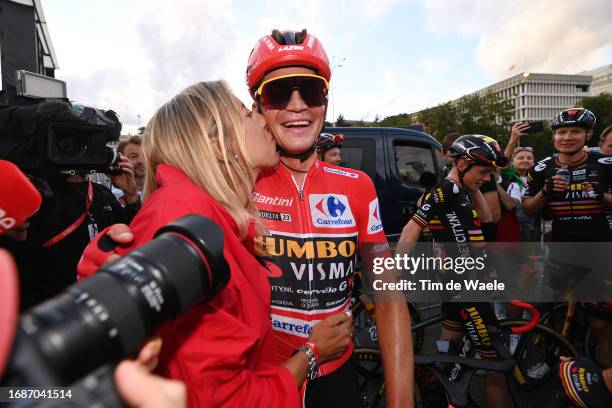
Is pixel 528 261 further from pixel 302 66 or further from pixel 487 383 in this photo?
pixel 302 66

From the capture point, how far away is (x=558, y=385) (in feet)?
12.7

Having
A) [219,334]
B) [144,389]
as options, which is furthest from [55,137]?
[144,389]

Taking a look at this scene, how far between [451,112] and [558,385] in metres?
50.0

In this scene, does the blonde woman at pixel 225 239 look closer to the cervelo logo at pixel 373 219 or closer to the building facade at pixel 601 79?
the cervelo logo at pixel 373 219

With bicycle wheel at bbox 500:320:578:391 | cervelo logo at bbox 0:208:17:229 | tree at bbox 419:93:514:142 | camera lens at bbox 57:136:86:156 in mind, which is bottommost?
bicycle wheel at bbox 500:320:578:391

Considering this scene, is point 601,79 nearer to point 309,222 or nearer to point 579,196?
point 579,196

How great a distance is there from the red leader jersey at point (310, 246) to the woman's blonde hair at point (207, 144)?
45 centimetres

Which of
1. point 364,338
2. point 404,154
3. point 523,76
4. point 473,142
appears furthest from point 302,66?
point 523,76

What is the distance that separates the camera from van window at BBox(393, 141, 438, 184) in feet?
20.3

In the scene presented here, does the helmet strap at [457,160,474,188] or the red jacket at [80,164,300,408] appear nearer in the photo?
the red jacket at [80,164,300,408]

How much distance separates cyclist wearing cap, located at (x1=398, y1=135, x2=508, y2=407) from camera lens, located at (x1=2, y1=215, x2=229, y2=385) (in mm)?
2813

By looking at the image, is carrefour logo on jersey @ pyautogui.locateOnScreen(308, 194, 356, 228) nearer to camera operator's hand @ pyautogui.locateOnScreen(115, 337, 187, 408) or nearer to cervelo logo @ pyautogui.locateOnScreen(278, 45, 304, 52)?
cervelo logo @ pyautogui.locateOnScreen(278, 45, 304, 52)

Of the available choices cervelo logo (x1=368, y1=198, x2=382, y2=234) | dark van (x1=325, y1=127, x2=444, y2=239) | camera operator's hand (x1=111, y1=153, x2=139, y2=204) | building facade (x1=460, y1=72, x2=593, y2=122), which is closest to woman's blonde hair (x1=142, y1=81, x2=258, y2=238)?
cervelo logo (x1=368, y1=198, x2=382, y2=234)

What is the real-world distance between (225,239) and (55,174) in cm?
175
